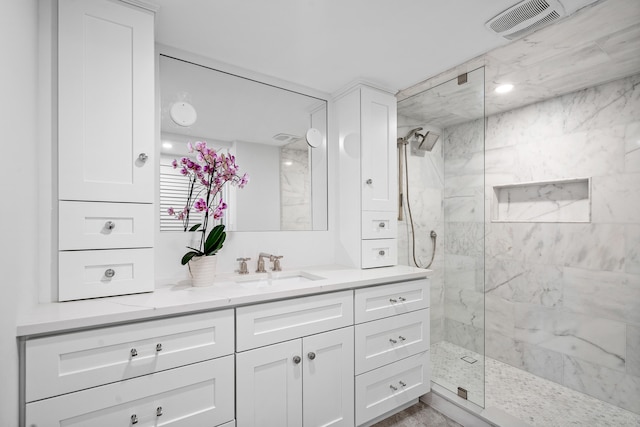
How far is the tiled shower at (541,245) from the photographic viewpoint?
2115mm

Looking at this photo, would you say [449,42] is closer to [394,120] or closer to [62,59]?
[394,120]

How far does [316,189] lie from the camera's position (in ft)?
7.49

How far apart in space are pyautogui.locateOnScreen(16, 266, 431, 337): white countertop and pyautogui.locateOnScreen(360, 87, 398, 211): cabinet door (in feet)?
2.09

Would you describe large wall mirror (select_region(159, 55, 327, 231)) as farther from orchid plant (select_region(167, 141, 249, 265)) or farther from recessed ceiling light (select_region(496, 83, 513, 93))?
recessed ceiling light (select_region(496, 83, 513, 93))

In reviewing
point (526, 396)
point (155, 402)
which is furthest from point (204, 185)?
point (526, 396)

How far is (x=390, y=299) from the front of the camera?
6.16 feet

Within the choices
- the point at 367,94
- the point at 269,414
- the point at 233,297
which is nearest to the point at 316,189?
the point at 367,94

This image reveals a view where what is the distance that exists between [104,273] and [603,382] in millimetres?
3321

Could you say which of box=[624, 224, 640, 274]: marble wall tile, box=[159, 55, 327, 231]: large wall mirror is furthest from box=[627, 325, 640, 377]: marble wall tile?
box=[159, 55, 327, 231]: large wall mirror

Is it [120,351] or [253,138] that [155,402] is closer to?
[120,351]

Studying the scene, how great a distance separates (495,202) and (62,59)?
10.8 feet

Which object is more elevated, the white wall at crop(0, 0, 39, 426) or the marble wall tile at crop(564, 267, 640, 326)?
the white wall at crop(0, 0, 39, 426)

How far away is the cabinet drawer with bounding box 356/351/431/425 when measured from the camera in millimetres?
1761

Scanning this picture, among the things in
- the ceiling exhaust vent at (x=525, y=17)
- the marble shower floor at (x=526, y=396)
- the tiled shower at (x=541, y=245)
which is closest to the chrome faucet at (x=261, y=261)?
the tiled shower at (x=541, y=245)
